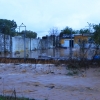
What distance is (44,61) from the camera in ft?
59.5

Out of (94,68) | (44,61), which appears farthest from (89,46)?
(44,61)

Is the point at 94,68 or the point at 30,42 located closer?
the point at 94,68

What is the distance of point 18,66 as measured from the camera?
53.2 ft

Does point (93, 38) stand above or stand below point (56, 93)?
above

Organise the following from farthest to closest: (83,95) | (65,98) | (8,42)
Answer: (8,42), (83,95), (65,98)

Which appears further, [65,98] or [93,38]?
[93,38]

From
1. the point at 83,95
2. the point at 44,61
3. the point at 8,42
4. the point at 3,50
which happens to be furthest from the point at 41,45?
the point at 83,95

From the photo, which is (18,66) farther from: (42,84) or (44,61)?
(42,84)

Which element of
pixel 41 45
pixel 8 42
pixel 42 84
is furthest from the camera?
pixel 41 45

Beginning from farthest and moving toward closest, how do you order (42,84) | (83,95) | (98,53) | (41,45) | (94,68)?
(41,45) → (98,53) → (94,68) → (42,84) → (83,95)

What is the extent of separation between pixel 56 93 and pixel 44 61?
1003cm

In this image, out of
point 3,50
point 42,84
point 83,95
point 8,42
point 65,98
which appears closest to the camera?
point 65,98

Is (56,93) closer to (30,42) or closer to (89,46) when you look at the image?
(89,46)

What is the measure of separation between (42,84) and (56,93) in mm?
2085
